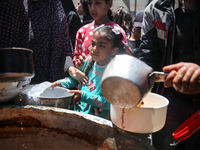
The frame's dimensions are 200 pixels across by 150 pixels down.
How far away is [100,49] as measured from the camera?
1.75m

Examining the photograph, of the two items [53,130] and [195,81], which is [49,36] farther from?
[195,81]

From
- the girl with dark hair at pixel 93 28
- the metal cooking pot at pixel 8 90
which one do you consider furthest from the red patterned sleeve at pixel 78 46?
the metal cooking pot at pixel 8 90

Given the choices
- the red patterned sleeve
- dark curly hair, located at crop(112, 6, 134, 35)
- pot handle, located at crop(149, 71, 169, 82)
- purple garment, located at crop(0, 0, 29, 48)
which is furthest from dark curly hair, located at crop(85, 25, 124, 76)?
dark curly hair, located at crop(112, 6, 134, 35)

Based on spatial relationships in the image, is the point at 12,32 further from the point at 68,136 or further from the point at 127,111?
the point at 127,111

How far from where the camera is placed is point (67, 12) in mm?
2990

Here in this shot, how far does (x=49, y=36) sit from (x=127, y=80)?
1.55 meters

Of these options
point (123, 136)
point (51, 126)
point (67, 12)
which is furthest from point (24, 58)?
point (67, 12)

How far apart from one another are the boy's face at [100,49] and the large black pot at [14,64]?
0.78 metres

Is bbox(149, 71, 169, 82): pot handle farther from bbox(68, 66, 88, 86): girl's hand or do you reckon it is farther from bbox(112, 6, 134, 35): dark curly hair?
bbox(112, 6, 134, 35): dark curly hair

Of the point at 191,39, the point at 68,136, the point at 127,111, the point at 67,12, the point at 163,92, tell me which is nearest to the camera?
the point at 127,111

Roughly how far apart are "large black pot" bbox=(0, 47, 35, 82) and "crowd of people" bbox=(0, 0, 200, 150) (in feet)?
1.69

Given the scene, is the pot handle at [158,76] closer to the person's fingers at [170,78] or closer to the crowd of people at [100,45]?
the person's fingers at [170,78]

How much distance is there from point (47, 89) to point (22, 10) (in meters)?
0.82

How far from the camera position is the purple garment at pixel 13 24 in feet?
5.41
